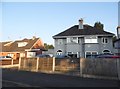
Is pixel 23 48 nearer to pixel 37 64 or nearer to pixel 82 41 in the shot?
pixel 82 41

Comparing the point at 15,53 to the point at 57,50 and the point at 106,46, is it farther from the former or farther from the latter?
the point at 106,46

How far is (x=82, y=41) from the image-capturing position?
45.5 metres

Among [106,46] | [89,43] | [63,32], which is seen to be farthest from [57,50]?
[106,46]

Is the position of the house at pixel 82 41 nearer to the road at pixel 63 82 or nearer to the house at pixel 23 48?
the house at pixel 23 48

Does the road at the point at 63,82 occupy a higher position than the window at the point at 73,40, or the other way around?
the window at the point at 73,40

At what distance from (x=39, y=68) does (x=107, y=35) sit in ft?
76.9

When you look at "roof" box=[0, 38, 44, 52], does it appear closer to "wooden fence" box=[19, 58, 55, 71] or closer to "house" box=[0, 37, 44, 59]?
"house" box=[0, 37, 44, 59]

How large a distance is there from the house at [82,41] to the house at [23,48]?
42.9 feet

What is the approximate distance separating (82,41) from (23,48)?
2032 cm

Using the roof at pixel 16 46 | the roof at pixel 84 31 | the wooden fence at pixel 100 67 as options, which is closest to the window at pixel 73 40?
the roof at pixel 84 31

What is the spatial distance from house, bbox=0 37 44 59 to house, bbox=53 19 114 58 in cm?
1307

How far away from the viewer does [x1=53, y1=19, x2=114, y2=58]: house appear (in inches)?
1737

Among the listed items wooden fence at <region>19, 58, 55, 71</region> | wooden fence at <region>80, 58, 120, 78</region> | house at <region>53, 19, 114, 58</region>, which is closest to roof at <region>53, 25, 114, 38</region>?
house at <region>53, 19, 114, 58</region>

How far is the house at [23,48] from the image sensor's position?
58.9 m
